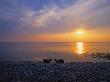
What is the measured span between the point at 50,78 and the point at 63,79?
1.16 metres

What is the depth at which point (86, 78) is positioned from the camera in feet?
70.6

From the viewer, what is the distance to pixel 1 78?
20953 millimetres

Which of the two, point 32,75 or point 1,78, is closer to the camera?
point 1,78

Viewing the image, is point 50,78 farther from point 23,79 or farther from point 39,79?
point 23,79

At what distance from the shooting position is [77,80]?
67.5 feet

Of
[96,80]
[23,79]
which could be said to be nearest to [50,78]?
[23,79]

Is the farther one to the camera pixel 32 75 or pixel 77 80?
pixel 32 75

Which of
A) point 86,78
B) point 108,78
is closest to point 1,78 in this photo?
point 86,78

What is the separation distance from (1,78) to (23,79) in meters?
1.90

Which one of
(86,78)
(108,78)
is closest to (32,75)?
(86,78)

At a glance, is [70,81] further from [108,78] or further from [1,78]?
[1,78]

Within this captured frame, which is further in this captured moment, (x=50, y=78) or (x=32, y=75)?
→ (x=32, y=75)

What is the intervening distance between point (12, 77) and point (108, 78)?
27.5 ft

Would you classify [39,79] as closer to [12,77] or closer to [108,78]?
[12,77]
